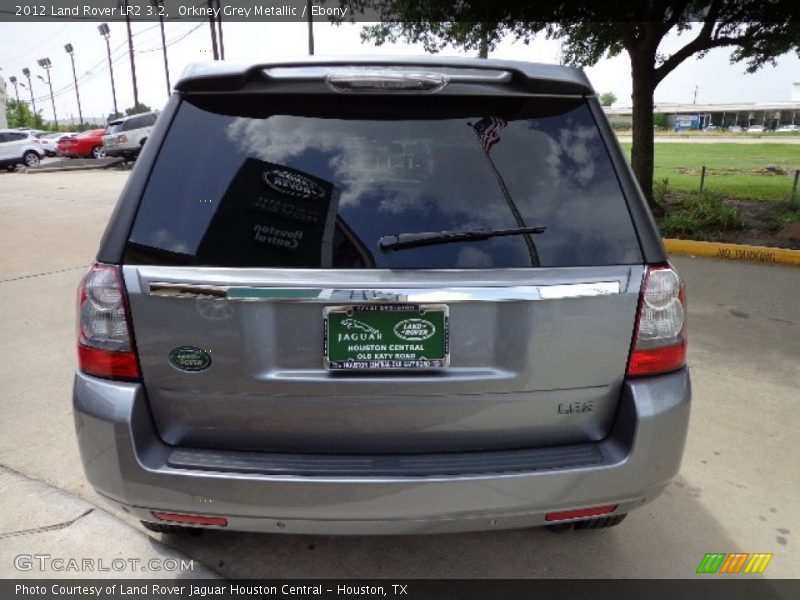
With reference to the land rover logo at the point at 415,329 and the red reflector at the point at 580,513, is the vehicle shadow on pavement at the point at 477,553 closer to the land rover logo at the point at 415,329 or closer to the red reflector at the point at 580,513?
the red reflector at the point at 580,513

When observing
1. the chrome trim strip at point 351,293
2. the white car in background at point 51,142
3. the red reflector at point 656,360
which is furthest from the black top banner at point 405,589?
the white car in background at point 51,142

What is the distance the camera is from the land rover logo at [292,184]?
187cm

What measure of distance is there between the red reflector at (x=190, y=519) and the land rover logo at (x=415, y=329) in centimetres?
79

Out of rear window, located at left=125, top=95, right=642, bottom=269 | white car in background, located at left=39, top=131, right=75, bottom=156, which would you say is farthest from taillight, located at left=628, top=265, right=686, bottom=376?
white car in background, located at left=39, top=131, right=75, bottom=156

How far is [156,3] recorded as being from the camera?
40.8 meters

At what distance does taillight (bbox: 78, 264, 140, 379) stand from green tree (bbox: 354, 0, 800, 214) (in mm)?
8883

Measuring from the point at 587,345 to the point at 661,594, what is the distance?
1.17 metres

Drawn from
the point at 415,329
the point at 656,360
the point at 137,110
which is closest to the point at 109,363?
the point at 415,329

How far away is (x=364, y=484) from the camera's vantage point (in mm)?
1744

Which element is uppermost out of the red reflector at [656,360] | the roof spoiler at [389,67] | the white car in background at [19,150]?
the roof spoiler at [389,67]

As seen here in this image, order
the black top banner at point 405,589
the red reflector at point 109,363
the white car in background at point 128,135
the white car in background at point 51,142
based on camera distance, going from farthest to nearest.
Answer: the white car in background at point 51,142
the white car in background at point 128,135
the black top banner at point 405,589
the red reflector at point 109,363

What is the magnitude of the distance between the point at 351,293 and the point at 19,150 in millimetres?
32196

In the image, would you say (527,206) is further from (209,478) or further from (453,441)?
(209,478)

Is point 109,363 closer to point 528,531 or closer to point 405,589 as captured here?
point 405,589
